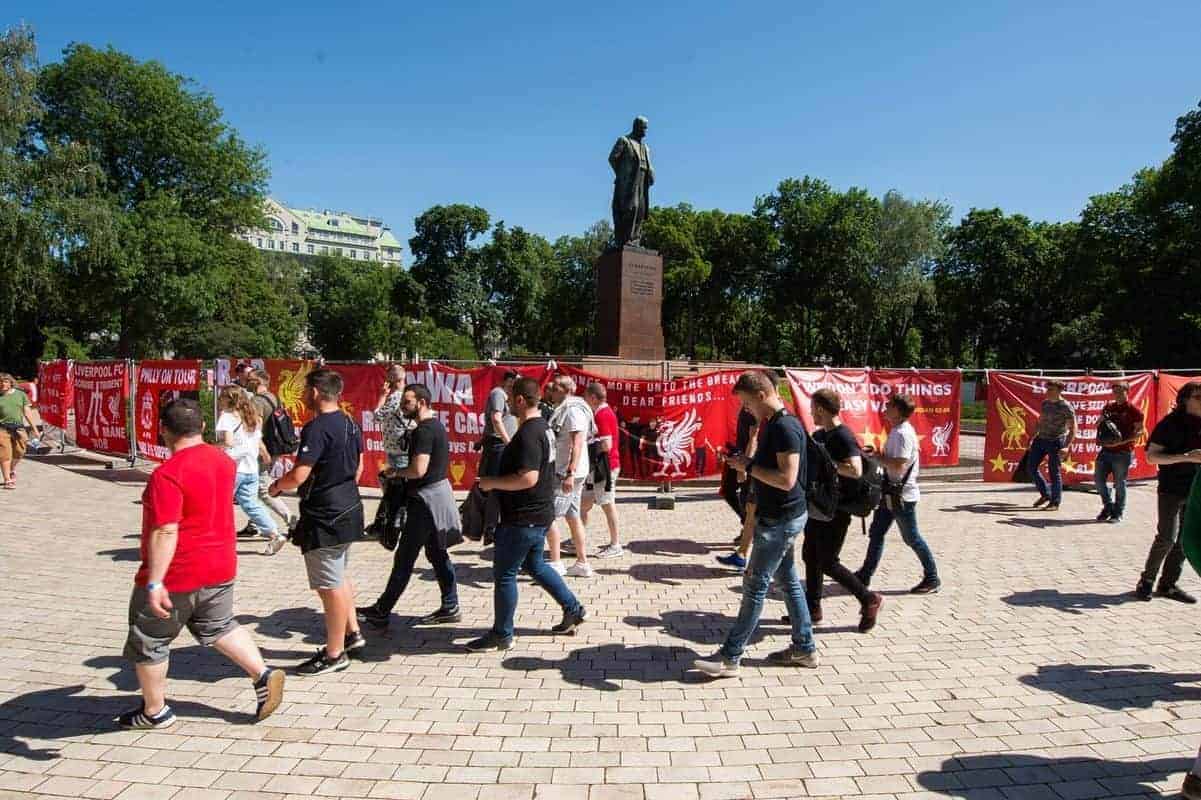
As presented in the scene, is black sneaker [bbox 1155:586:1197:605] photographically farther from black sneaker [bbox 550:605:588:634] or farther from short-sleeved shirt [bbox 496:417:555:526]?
short-sleeved shirt [bbox 496:417:555:526]

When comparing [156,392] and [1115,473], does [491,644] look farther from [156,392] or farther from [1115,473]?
[156,392]

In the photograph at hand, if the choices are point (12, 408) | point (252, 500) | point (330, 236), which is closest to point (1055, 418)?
point (252, 500)

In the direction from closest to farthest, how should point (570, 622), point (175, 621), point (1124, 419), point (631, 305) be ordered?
point (175, 621) < point (570, 622) < point (1124, 419) < point (631, 305)

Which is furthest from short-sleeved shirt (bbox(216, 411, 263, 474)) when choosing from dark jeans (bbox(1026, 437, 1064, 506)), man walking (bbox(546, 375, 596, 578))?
dark jeans (bbox(1026, 437, 1064, 506))

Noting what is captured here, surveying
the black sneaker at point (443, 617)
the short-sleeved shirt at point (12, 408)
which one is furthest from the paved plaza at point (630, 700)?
the short-sleeved shirt at point (12, 408)

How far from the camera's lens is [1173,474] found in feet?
18.5

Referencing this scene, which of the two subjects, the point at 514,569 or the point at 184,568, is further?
the point at 514,569

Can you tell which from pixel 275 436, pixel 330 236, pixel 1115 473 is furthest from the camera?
pixel 330 236

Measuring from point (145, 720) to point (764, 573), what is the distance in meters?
3.40

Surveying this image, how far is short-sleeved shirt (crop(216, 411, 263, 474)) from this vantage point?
675cm

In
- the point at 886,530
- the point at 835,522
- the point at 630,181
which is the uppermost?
the point at 630,181

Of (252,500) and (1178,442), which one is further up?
(1178,442)

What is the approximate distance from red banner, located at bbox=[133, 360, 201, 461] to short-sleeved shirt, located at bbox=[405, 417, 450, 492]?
8581mm

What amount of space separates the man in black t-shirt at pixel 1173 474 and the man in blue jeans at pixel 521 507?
4.89 metres
